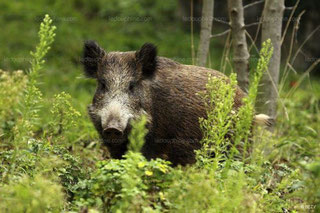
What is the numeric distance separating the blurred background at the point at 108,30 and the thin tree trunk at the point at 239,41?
279 cm

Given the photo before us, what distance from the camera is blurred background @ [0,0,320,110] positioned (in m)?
11.0

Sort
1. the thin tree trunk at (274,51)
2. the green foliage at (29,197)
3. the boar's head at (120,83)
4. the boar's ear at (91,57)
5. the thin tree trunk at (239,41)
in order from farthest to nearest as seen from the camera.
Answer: the thin tree trunk at (239,41) → the thin tree trunk at (274,51) → the boar's ear at (91,57) → the boar's head at (120,83) → the green foliage at (29,197)

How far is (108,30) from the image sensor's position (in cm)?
1356

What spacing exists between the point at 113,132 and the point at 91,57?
4.09 ft

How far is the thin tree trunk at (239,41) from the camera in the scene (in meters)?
6.69

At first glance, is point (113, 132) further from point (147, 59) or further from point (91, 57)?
point (91, 57)

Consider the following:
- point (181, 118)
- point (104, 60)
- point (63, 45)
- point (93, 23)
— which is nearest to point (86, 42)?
point (104, 60)

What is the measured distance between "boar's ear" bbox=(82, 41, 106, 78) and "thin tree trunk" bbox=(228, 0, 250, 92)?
5.55 ft

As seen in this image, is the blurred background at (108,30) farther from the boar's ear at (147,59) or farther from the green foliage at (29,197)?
the green foliage at (29,197)

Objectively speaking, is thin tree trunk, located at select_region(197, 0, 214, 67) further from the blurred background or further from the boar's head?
the blurred background

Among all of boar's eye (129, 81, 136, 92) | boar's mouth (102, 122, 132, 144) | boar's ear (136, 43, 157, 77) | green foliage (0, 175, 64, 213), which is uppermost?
boar's ear (136, 43, 157, 77)

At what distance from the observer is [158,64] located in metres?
5.99

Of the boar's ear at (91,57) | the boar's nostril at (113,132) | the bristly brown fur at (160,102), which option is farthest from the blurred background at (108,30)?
the boar's nostril at (113,132)

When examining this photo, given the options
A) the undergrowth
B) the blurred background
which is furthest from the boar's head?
the blurred background
